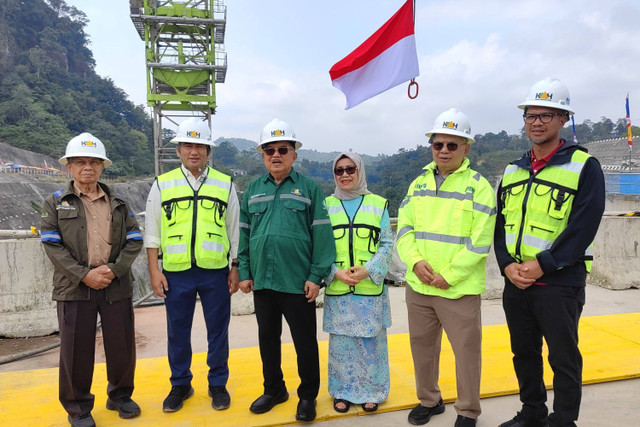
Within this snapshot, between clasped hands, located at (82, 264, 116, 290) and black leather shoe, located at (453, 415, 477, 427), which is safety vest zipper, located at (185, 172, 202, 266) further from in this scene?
black leather shoe, located at (453, 415, 477, 427)

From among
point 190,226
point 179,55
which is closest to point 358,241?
point 190,226

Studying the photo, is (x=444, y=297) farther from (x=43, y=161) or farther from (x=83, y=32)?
(x=83, y=32)

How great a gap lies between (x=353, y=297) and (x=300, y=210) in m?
0.69

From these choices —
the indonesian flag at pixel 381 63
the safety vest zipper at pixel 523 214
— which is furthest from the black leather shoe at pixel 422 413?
the indonesian flag at pixel 381 63

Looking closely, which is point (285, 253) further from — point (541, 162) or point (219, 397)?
point (541, 162)

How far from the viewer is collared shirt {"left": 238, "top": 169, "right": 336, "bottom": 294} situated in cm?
293

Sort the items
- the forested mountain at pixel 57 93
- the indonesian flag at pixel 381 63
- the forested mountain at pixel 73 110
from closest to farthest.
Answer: the indonesian flag at pixel 381 63
the forested mountain at pixel 73 110
the forested mountain at pixel 57 93

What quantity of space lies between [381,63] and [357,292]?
2.54m

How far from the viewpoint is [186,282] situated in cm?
308

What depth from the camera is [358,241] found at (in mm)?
3039

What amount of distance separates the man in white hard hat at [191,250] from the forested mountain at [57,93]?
54.1 meters

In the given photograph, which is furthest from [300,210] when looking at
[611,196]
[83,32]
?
[83,32]

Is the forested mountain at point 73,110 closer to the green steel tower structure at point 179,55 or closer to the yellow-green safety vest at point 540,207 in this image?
the green steel tower structure at point 179,55

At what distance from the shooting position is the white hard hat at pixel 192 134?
3.05 metres
